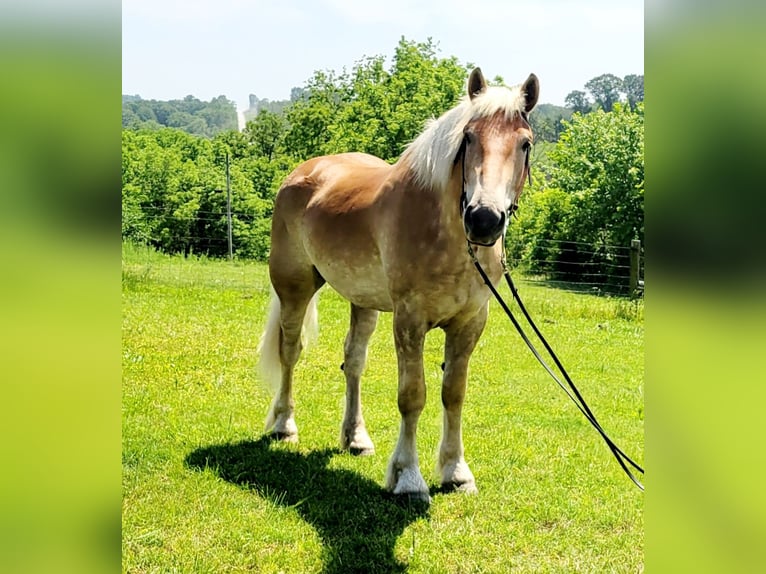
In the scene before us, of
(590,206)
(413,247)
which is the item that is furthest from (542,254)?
(413,247)

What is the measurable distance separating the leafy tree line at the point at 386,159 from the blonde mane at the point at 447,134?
39.4 ft

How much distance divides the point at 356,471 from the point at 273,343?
1.37 metres

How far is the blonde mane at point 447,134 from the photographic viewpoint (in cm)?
313

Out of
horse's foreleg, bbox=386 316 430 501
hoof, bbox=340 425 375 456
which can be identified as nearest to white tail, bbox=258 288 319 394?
hoof, bbox=340 425 375 456

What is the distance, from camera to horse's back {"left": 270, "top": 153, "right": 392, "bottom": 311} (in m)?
4.17

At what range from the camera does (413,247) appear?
3.69 metres

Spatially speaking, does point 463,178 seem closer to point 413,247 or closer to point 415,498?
point 413,247

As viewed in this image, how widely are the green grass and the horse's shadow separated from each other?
12 millimetres

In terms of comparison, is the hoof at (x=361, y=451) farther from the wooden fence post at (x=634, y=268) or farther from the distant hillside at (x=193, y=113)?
the distant hillside at (x=193, y=113)
